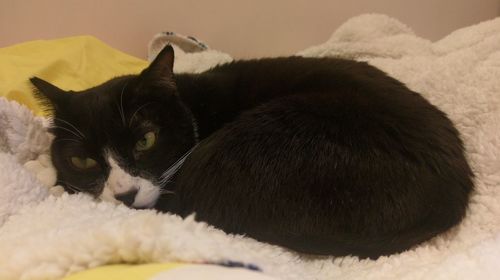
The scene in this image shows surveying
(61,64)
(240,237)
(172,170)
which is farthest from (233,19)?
(240,237)

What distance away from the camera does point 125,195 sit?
3.09 ft

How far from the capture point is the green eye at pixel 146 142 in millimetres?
1001

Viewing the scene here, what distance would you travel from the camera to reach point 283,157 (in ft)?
2.96

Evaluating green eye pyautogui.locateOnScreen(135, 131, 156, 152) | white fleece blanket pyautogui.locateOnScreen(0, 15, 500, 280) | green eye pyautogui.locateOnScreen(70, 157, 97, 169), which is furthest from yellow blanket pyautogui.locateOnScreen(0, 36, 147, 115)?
green eye pyautogui.locateOnScreen(135, 131, 156, 152)

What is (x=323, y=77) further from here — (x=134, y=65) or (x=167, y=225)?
(x=134, y=65)

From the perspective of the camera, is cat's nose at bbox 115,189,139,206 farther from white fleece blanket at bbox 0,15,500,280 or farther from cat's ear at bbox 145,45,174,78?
A: cat's ear at bbox 145,45,174,78

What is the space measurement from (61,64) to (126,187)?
0.85 m

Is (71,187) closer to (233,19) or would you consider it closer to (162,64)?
(162,64)

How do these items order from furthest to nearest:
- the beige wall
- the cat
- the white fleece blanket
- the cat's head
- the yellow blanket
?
the beige wall → the yellow blanket → the cat's head → the cat → the white fleece blanket

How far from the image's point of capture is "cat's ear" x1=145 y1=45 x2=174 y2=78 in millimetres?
998

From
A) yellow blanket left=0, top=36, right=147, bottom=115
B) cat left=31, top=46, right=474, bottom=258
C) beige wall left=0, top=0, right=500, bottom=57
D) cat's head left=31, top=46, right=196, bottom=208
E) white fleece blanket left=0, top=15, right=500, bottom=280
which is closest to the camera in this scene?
white fleece blanket left=0, top=15, right=500, bottom=280

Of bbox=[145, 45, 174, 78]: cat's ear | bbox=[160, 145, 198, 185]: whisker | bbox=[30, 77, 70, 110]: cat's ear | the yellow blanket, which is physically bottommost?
the yellow blanket

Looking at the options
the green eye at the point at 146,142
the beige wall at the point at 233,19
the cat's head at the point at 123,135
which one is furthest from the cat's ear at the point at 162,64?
the beige wall at the point at 233,19

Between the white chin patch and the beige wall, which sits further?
the beige wall
